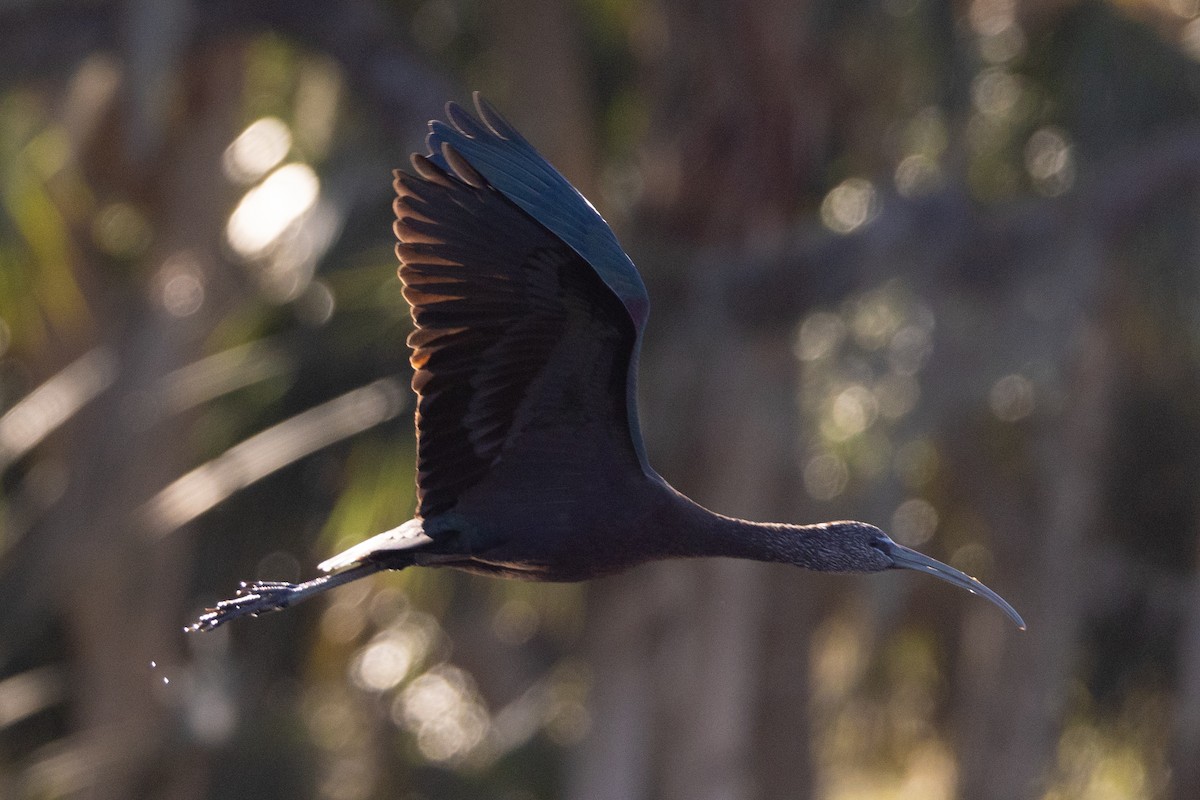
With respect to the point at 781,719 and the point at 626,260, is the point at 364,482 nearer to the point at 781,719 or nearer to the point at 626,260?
the point at 781,719

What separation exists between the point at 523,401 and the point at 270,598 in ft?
2.64

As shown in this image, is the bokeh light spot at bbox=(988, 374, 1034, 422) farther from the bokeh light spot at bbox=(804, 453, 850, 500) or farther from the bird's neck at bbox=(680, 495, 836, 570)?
the bird's neck at bbox=(680, 495, 836, 570)

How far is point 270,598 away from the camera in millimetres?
4801

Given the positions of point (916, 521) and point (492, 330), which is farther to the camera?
point (916, 521)

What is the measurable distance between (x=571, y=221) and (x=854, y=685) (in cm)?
1061

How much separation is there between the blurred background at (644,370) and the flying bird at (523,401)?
3993 mm

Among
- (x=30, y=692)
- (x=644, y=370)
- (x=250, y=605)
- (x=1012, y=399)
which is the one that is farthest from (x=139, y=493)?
(x=250, y=605)

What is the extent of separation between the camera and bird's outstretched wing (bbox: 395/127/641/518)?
4.49 metres

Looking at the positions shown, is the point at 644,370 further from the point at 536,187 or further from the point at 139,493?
the point at 536,187

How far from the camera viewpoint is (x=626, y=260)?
456 cm

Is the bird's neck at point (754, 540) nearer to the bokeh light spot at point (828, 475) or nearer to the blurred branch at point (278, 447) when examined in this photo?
the blurred branch at point (278, 447)

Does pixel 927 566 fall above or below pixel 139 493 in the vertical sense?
above

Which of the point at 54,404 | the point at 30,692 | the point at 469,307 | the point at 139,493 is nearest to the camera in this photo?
the point at 469,307

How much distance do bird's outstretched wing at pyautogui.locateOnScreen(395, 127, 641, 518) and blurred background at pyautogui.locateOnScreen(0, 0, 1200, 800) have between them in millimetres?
3973
